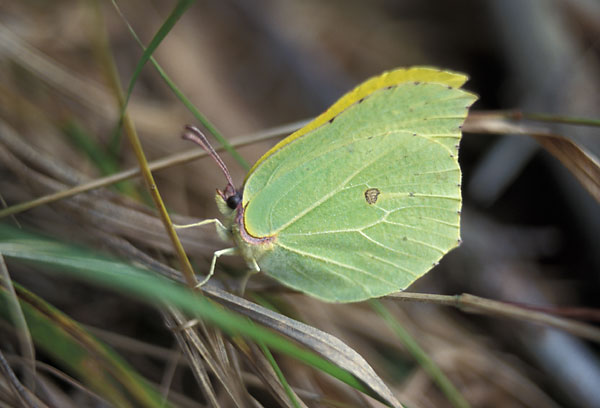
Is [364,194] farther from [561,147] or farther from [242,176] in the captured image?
[242,176]

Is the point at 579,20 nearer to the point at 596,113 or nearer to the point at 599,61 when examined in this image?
the point at 599,61

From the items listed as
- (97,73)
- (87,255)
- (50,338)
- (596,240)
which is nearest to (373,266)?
(87,255)

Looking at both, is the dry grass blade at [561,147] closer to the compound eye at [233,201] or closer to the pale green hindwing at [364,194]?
the pale green hindwing at [364,194]

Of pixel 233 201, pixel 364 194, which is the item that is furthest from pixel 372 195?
pixel 233 201

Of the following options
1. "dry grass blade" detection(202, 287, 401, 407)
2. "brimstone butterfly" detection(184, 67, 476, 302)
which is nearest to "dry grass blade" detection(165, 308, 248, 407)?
"dry grass blade" detection(202, 287, 401, 407)

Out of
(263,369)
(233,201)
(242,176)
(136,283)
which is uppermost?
(242,176)

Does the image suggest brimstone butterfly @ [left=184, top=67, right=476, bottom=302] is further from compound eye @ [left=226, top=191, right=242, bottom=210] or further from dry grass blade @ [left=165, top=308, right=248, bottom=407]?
dry grass blade @ [left=165, top=308, right=248, bottom=407]
